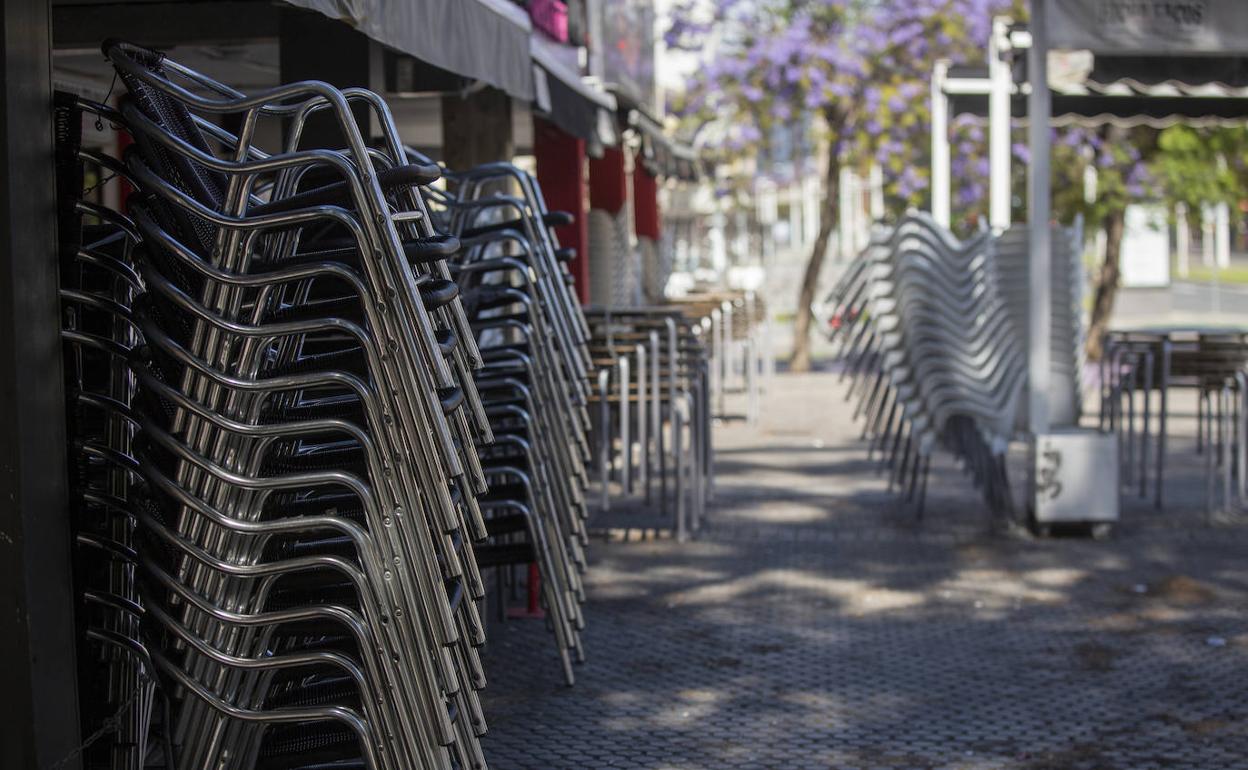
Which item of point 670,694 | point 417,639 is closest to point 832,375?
point 670,694

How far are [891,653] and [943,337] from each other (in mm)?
3234

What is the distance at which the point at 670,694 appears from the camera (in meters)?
5.84

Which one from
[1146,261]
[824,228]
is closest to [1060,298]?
[824,228]

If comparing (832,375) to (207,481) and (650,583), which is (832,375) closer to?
(650,583)

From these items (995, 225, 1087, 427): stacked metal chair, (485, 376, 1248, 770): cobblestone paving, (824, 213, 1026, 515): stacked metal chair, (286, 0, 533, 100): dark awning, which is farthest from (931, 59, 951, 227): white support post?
(286, 0, 533, 100): dark awning

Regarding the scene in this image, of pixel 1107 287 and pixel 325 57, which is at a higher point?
pixel 325 57

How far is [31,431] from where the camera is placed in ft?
10.2

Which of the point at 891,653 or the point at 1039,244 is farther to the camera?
the point at 1039,244

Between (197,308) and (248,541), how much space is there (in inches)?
19.1

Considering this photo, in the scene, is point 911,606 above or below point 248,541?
below

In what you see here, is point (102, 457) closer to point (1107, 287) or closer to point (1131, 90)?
point (1131, 90)

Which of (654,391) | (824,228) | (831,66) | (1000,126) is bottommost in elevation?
(654,391)

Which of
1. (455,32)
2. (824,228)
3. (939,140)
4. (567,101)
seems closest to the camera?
(455,32)

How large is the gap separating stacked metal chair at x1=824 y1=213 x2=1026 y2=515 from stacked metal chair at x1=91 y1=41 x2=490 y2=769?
571 centimetres
